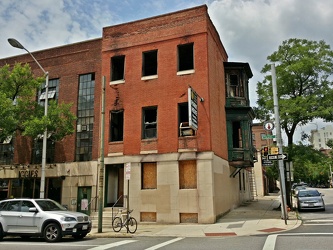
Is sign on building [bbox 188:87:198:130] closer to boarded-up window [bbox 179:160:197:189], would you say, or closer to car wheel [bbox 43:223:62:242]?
boarded-up window [bbox 179:160:197:189]

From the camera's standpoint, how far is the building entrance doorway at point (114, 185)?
20688 mm

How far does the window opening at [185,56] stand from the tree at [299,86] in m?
6.08

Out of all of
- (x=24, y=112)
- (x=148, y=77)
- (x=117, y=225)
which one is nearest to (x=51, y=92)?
(x=24, y=112)

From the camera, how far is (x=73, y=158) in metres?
22.1

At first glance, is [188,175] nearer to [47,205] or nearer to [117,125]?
[117,125]

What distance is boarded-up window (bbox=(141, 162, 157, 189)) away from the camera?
63.3 feet

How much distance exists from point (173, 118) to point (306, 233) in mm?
9566

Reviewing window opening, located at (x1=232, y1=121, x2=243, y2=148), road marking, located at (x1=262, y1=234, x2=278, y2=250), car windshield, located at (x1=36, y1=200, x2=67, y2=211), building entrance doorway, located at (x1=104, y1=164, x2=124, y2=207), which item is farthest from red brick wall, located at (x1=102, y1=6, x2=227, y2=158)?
road marking, located at (x1=262, y1=234, x2=278, y2=250)

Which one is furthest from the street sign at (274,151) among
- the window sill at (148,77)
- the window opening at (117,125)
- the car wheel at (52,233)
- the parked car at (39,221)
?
the car wheel at (52,233)

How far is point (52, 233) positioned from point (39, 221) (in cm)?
74

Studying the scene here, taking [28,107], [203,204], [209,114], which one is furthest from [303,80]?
[28,107]

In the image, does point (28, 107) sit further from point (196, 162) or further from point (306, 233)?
point (306, 233)

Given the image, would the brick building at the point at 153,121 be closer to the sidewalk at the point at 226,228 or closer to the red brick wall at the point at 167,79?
the red brick wall at the point at 167,79

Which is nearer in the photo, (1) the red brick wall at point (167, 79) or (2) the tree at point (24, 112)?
(2) the tree at point (24, 112)
